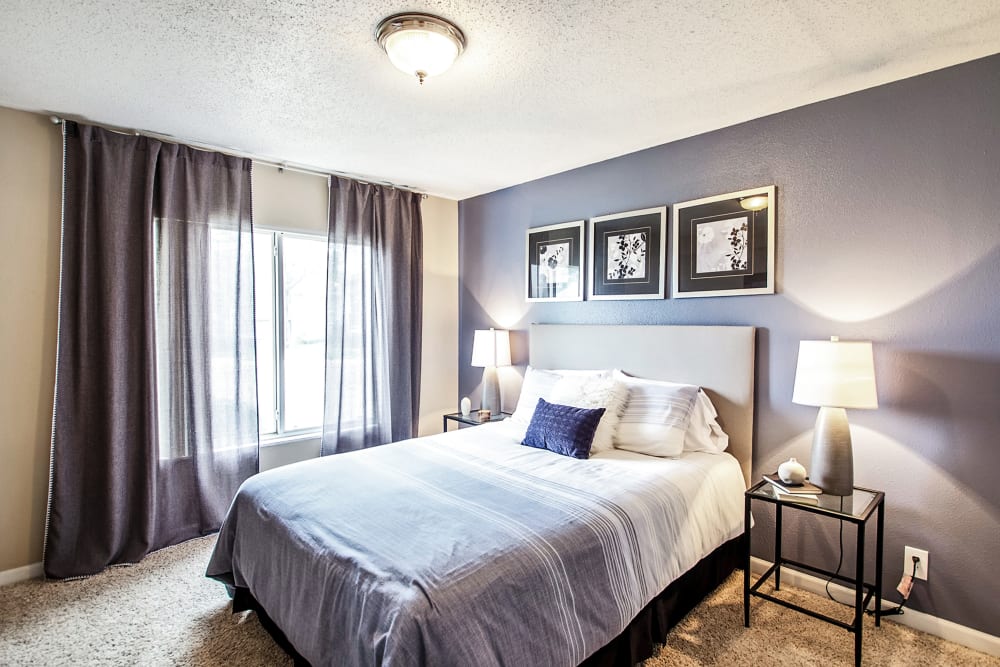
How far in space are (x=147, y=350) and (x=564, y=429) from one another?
7.77 feet

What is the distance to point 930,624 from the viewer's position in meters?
2.15

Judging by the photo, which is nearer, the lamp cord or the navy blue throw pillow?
the lamp cord

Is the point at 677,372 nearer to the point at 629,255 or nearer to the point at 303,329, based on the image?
the point at 629,255

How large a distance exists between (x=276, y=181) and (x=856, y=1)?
10.7 feet

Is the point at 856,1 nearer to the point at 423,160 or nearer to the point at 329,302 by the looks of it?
the point at 423,160

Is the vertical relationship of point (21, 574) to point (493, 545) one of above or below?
below

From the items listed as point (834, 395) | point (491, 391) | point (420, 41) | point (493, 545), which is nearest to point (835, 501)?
point (834, 395)

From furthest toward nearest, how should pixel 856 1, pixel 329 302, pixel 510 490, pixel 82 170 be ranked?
pixel 329 302 → pixel 82 170 → pixel 510 490 → pixel 856 1

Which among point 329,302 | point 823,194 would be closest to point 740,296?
point 823,194

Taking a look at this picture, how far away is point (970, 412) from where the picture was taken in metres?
2.07

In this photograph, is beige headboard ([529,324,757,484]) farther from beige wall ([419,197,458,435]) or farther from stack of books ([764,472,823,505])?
beige wall ([419,197,458,435])

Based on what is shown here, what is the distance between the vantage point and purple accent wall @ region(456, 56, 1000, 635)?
6.73 ft

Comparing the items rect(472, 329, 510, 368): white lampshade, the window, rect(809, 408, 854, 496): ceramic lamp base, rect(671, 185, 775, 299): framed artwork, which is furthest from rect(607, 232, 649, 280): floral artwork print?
the window

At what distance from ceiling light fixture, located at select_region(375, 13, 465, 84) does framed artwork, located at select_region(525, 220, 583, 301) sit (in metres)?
1.76
